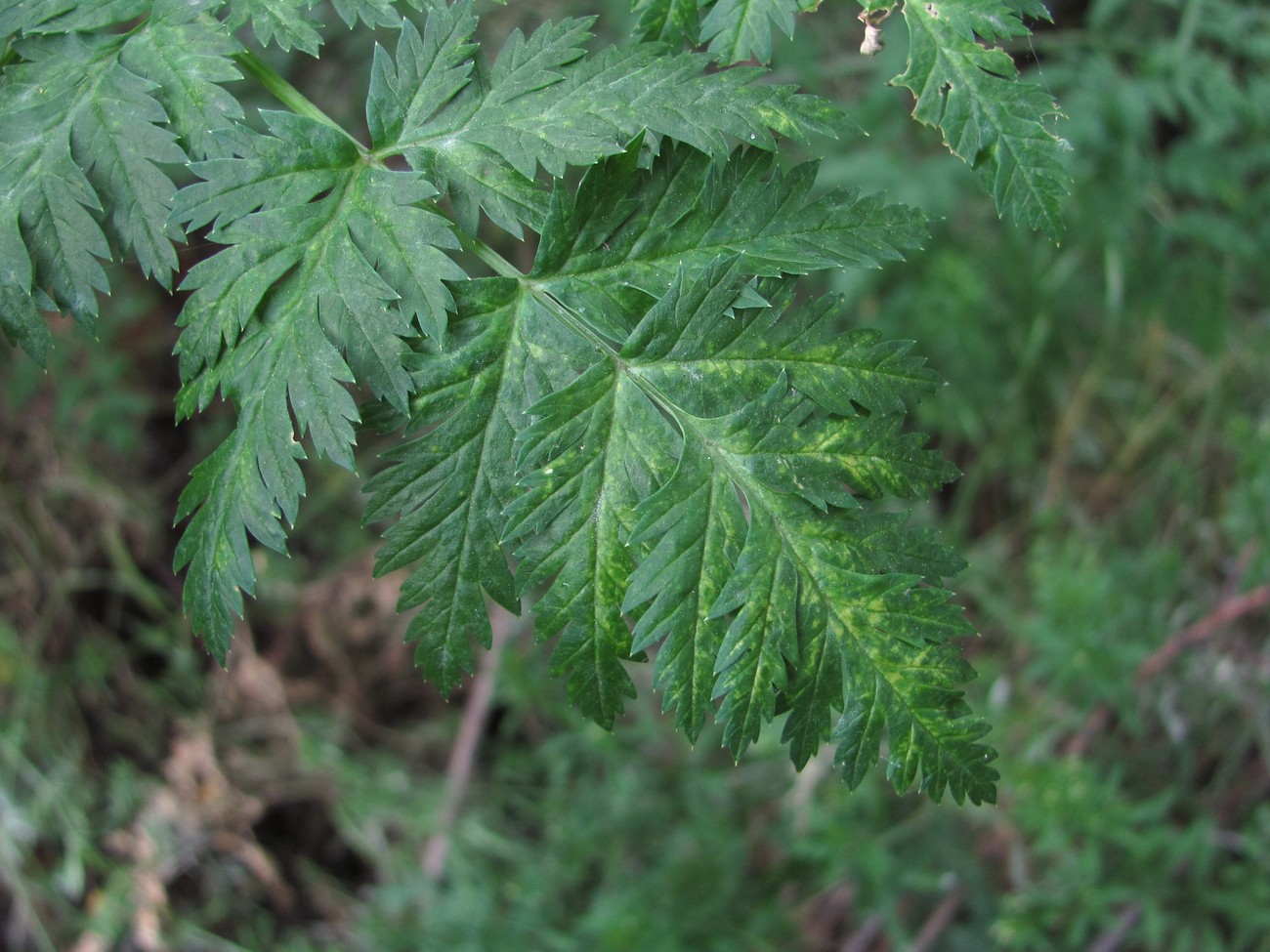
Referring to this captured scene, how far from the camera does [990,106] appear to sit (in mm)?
1562

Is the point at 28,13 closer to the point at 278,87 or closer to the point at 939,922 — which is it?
the point at 278,87

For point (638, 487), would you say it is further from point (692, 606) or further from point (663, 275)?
point (663, 275)

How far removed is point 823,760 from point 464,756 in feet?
4.13

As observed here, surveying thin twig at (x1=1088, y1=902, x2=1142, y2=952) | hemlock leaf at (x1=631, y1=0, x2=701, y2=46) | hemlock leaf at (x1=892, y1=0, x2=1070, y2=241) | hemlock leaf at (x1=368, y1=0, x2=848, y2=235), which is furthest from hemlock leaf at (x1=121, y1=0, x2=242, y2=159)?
thin twig at (x1=1088, y1=902, x2=1142, y2=952)

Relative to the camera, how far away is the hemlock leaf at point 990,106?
1548 mm

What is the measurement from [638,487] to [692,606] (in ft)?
0.67

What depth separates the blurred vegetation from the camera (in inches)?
125

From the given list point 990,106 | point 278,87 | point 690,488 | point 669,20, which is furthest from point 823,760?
point 278,87

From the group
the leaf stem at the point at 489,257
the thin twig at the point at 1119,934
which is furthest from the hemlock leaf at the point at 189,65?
the thin twig at the point at 1119,934

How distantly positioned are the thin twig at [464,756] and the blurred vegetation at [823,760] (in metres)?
0.02

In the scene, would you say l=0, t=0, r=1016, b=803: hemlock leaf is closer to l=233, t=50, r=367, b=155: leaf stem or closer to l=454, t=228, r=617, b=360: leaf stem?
l=454, t=228, r=617, b=360: leaf stem

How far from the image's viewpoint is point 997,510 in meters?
4.22

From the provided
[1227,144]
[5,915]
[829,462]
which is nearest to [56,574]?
[5,915]

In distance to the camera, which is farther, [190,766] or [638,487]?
[190,766]
